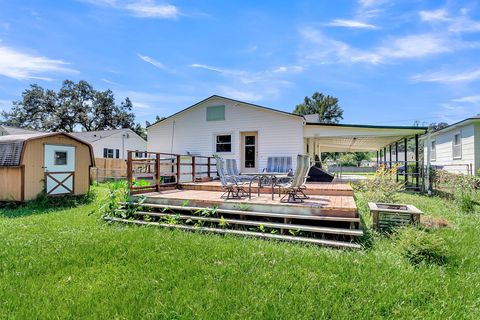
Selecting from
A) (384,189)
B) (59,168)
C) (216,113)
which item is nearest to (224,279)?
(384,189)

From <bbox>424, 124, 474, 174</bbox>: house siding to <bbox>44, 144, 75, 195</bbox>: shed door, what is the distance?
577 inches

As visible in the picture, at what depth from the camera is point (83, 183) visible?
37.1 feet

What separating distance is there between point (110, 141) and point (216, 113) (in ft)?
55.6

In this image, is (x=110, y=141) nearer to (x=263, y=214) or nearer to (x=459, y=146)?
(x=263, y=214)

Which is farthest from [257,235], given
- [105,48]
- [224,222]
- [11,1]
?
[105,48]

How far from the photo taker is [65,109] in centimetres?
3744

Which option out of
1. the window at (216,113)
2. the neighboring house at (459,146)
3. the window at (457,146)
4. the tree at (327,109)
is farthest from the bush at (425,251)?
the tree at (327,109)

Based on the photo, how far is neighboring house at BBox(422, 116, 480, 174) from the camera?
12195mm

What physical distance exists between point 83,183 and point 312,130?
10.4m

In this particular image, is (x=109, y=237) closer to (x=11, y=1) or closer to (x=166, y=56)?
(x=11, y=1)

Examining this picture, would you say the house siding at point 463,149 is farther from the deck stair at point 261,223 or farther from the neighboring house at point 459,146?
the deck stair at point 261,223

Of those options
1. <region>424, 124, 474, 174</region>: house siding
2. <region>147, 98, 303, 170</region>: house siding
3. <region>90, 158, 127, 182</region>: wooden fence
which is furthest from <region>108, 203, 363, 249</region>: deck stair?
<region>90, 158, 127, 182</region>: wooden fence

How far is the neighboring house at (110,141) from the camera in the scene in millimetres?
24684

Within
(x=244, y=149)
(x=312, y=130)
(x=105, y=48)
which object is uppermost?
(x=105, y=48)
